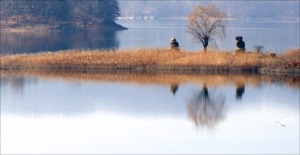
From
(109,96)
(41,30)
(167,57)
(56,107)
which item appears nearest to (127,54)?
(167,57)

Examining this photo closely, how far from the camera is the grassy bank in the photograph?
4666 centimetres

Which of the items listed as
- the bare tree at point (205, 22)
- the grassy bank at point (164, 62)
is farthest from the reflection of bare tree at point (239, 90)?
the bare tree at point (205, 22)

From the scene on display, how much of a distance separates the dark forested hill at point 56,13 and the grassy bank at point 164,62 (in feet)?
239

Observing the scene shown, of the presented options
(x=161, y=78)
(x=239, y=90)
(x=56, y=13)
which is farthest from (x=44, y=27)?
(x=239, y=90)

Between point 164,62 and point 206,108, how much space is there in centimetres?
1131

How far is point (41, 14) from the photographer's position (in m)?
124

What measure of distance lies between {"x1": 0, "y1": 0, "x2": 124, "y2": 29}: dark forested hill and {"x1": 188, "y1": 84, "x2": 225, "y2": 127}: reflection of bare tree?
8294cm

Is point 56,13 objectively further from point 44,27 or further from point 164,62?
point 164,62

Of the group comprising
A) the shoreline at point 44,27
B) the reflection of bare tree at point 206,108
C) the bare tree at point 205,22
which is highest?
the bare tree at point 205,22

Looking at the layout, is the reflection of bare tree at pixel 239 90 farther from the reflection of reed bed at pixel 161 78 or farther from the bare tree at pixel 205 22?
the bare tree at pixel 205 22

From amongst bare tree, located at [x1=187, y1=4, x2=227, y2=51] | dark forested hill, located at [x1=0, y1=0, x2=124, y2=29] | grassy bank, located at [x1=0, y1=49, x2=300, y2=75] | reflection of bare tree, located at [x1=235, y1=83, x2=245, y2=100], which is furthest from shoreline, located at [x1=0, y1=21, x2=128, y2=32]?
reflection of bare tree, located at [x1=235, y1=83, x2=245, y2=100]

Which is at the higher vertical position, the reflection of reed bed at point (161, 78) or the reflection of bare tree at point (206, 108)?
the reflection of reed bed at point (161, 78)

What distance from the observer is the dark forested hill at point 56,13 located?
399ft

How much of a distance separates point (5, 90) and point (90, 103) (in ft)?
20.9
